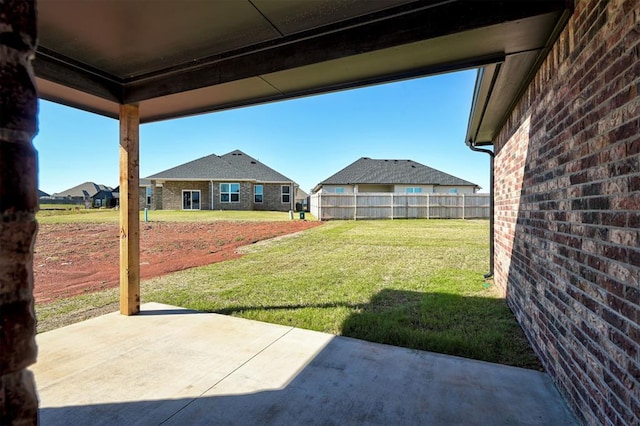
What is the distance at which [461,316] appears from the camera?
421cm

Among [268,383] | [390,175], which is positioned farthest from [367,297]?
[390,175]

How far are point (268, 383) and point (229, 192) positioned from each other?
80.9 feet

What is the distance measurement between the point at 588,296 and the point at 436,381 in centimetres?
126

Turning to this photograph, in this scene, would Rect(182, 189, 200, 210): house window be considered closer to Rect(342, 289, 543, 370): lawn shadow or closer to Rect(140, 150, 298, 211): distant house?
Rect(140, 150, 298, 211): distant house

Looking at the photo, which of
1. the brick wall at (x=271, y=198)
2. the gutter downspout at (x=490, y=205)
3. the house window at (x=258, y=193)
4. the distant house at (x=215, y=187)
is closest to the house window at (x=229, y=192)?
the distant house at (x=215, y=187)

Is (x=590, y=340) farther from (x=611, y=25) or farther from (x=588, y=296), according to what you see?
(x=611, y=25)

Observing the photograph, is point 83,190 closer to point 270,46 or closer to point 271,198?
point 271,198

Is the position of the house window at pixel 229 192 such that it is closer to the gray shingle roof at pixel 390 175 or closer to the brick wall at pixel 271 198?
the brick wall at pixel 271 198

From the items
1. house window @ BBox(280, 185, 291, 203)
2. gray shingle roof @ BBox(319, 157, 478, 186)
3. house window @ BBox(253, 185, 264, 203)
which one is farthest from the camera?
house window @ BBox(280, 185, 291, 203)

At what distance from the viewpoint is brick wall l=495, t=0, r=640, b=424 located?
1.68 metres

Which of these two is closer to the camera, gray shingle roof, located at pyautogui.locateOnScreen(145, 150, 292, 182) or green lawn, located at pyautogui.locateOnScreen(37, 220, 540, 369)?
green lawn, located at pyautogui.locateOnScreen(37, 220, 540, 369)

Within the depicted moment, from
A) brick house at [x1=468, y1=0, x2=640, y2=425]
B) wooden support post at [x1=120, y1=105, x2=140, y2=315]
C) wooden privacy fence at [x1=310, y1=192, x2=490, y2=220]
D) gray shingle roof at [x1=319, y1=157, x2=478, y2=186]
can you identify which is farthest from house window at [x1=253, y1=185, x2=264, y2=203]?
brick house at [x1=468, y1=0, x2=640, y2=425]

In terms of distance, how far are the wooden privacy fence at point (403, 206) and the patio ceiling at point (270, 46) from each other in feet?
54.5

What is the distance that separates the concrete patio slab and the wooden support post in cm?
55
